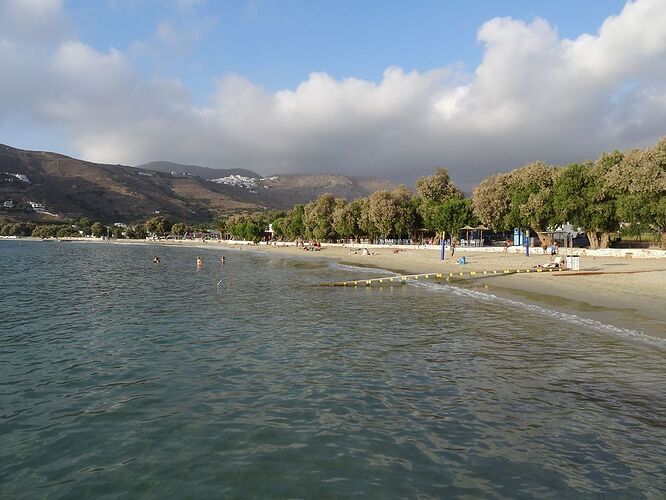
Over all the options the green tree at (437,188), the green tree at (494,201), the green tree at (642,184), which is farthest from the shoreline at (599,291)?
the green tree at (437,188)

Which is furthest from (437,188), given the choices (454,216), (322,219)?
(322,219)

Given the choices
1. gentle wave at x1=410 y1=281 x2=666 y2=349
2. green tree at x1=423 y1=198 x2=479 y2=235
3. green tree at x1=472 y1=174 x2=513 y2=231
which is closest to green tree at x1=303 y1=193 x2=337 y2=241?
green tree at x1=423 y1=198 x2=479 y2=235

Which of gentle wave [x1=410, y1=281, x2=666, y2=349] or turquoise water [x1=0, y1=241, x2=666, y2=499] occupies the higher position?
gentle wave [x1=410, y1=281, x2=666, y2=349]

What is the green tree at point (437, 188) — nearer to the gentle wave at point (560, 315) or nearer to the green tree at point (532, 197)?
the green tree at point (532, 197)

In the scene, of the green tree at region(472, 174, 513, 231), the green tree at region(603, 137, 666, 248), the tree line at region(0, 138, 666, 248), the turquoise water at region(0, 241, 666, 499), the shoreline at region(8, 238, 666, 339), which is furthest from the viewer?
the green tree at region(472, 174, 513, 231)

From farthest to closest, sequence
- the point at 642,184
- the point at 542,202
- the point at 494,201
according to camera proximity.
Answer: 1. the point at 494,201
2. the point at 542,202
3. the point at 642,184

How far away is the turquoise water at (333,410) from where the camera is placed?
8164 millimetres

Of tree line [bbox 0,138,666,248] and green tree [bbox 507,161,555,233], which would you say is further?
green tree [bbox 507,161,555,233]

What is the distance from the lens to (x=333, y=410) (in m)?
11.4

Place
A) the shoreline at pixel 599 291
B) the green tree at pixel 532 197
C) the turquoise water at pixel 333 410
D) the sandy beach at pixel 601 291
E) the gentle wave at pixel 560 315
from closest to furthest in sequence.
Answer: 1. the turquoise water at pixel 333 410
2. the gentle wave at pixel 560 315
3. the shoreline at pixel 599 291
4. the sandy beach at pixel 601 291
5. the green tree at pixel 532 197

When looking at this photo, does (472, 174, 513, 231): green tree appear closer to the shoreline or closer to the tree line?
the tree line

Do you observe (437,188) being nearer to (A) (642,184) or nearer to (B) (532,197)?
(B) (532,197)

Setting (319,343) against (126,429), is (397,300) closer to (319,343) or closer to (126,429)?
(319,343)

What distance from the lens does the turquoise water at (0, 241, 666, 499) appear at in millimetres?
8164
